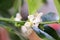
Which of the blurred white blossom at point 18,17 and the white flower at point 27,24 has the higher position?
the blurred white blossom at point 18,17

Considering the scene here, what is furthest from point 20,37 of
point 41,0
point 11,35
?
point 41,0

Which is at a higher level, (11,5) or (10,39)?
(11,5)

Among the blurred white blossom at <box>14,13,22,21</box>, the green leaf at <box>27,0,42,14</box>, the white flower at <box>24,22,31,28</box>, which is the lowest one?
the white flower at <box>24,22,31,28</box>

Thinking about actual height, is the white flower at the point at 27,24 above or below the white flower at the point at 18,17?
below

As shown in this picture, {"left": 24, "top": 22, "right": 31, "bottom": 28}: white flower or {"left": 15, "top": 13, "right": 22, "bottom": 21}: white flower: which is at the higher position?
{"left": 15, "top": 13, "right": 22, "bottom": 21}: white flower

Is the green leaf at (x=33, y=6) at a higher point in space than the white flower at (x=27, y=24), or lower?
higher

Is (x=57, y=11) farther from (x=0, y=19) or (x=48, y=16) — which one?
(x=0, y=19)

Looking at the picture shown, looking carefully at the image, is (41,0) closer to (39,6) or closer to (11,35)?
(39,6)

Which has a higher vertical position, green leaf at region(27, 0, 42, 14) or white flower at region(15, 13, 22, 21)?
green leaf at region(27, 0, 42, 14)

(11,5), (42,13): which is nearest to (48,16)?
(42,13)

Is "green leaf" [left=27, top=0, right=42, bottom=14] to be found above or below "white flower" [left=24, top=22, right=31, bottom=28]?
above

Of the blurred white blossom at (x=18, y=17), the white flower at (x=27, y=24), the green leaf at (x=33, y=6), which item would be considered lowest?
the white flower at (x=27, y=24)
